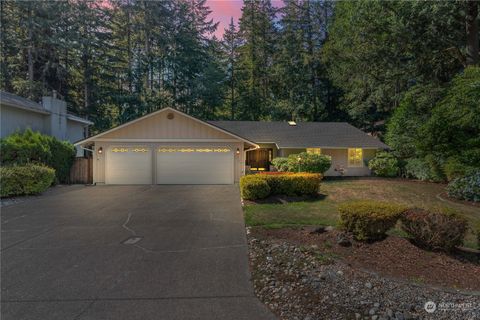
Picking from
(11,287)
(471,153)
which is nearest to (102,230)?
(11,287)

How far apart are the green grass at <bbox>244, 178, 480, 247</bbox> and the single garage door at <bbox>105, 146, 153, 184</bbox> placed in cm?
835

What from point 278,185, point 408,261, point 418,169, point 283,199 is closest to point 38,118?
point 278,185

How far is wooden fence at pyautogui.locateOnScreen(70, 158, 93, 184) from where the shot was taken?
57.0ft

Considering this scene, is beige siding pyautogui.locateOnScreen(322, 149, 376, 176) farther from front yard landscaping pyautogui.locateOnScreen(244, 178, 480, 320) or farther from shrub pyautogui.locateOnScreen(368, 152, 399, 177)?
front yard landscaping pyautogui.locateOnScreen(244, 178, 480, 320)

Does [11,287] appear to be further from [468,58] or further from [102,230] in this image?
[468,58]

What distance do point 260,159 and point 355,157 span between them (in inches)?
257

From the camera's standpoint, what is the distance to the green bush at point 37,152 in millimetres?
13336

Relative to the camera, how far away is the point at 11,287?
454 centimetres

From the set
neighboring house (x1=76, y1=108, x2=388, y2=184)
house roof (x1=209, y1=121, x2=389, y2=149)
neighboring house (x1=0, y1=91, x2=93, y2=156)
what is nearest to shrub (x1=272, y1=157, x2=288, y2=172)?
house roof (x1=209, y1=121, x2=389, y2=149)

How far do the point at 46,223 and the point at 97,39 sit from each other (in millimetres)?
29579

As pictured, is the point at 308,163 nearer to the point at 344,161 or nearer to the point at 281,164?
the point at 281,164

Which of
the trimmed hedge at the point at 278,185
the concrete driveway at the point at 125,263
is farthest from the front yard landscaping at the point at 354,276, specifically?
the trimmed hedge at the point at 278,185

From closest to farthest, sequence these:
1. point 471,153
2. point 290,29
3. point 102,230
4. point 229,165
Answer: point 102,230 < point 471,153 < point 229,165 < point 290,29

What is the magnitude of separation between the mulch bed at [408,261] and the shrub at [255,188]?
4.82 m
